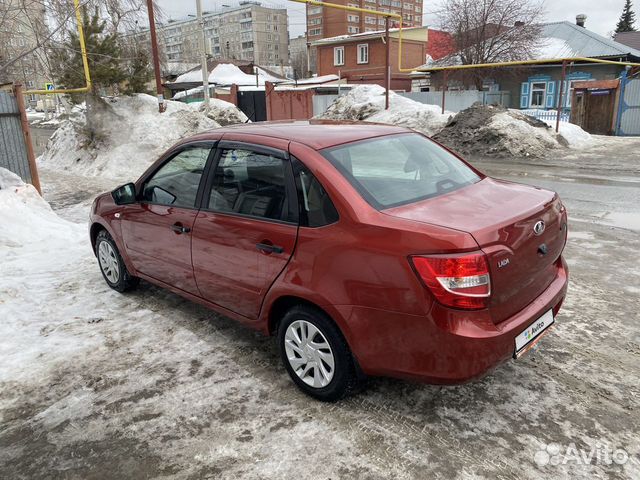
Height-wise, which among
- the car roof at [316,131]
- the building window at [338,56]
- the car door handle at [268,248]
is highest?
the building window at [338,56]

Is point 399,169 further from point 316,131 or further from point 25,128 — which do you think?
point 25,128

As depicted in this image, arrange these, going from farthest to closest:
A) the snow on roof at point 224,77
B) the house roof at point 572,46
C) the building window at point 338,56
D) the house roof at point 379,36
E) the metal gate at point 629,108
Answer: the building window at point 338,56 < the snow on roof at point 224,77 < the house roof at point 379,36 < the house roof at point 572,46 < the metal gate at point 629,108

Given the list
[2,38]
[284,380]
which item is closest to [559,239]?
[284,380]

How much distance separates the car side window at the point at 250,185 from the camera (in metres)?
3.17

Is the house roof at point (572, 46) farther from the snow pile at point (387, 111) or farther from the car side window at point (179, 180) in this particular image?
the car side window at point (179, 180)

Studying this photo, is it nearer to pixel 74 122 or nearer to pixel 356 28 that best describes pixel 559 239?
pixel 74 122

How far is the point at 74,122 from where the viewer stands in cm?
1573

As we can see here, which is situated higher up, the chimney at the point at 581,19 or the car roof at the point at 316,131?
the chimney at the point at 581,19

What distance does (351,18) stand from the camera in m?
82.8

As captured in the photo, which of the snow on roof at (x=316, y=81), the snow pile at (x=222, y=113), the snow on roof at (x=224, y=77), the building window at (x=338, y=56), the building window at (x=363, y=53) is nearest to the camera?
the snow pile at (x=222, y=113)

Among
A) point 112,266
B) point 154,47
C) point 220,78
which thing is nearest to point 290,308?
point 112,266

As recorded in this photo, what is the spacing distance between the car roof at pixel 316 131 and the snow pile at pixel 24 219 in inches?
152

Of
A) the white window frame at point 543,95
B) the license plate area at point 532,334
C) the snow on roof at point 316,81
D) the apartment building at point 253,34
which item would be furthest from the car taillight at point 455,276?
the apartment building at point 253,34

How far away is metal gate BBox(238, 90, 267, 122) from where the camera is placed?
26.3 m
